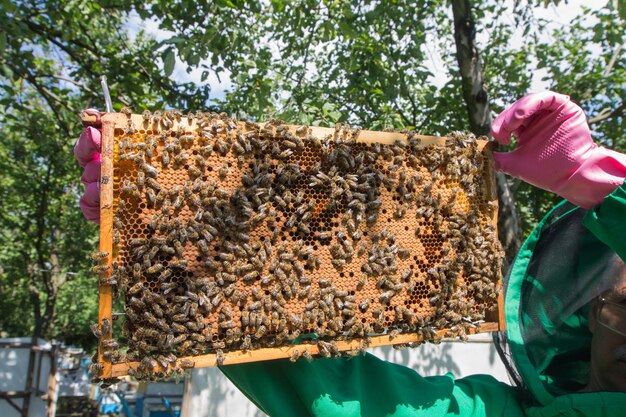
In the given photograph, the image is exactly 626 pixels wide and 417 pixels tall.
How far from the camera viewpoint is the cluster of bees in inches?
68.9

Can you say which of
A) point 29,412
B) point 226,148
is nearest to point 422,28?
point 226,148

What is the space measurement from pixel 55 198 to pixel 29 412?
7.11 meters

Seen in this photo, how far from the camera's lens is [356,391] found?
188 cm

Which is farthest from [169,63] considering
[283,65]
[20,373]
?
[20,373]

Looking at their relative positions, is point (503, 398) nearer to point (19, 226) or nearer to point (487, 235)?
point (487, 235)

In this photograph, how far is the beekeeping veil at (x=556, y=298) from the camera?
2164mm

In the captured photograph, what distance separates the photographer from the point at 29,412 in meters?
9.37

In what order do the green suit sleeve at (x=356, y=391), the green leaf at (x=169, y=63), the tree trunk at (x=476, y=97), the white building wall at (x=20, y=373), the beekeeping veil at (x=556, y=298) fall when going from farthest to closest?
1. the white building wall at (x=20, y=373)
2. the tree trunk at (x=476, y=97)
3. the green leaf at (x=169, y=63)
4. the beekeeping veil at (x=556, y=298)
5. the green suit sleeve at (x=356, y=391)

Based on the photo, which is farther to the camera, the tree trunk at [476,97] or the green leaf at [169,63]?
the tree trunk at [476,97]

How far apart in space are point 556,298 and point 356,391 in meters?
1.06

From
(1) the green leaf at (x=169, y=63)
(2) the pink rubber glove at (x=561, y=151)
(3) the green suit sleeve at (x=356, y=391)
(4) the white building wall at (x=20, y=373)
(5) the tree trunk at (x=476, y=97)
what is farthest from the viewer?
(4) the white building wall at (x=20, y=373)

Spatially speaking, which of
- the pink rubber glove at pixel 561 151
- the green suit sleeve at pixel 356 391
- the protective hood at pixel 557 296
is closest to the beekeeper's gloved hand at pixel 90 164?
the green suit sleeve at pixel 356 391

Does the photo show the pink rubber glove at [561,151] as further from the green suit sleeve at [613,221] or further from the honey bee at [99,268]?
the honey bee at [99,268]

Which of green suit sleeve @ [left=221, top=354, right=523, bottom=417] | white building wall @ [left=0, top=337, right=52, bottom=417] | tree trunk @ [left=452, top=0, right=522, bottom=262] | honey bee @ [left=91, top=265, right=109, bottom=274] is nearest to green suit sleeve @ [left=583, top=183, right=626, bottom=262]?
green suit sleeve @ [left=221, top=354, right=523, bottom=417]
